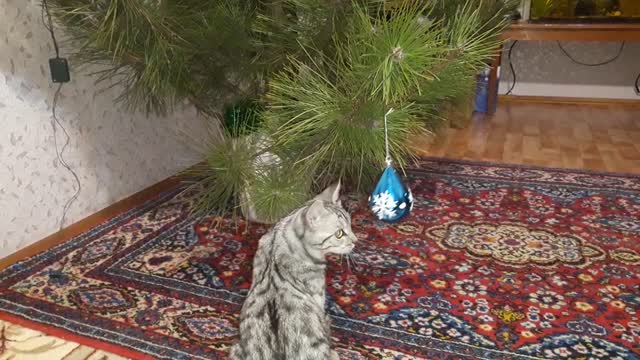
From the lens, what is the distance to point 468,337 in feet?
3.92

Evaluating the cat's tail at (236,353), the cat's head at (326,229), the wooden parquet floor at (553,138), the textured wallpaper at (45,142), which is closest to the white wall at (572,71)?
the wooden parquet floor at (553,138)

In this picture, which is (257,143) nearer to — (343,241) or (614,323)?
(343,241)

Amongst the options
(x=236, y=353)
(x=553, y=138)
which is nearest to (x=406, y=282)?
(x=236, y=353)

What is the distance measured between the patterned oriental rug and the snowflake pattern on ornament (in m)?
0.31

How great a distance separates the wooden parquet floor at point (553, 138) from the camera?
2.39 metres

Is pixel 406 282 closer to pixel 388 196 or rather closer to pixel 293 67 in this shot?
pixel 388 196

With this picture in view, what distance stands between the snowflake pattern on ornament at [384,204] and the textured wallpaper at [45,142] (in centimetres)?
112

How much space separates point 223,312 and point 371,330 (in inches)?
14.2

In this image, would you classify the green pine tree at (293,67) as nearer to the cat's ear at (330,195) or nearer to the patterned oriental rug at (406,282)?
the cat's ear at (330,195)

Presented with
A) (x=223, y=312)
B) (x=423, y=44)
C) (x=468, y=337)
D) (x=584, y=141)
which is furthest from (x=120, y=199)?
(x=584, y=141)

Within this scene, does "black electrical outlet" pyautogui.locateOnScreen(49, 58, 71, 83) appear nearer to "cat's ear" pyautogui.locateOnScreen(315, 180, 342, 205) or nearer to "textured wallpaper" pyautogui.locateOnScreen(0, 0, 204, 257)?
"textured wallpaper" pyautogui.locateOnScreen(0, 0, 204, 257)

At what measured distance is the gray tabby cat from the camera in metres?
0.99

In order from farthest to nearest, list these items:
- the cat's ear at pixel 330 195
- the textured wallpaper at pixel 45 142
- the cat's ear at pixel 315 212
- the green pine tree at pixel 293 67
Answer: the textured wallpaper at pixel 45 142 < the cat's ear at pixel 330 195 < the cat's ear at pixel 315 212 < the green pine tree at pixel 293 67

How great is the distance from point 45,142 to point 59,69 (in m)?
0.23
